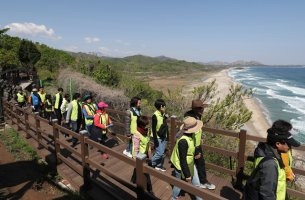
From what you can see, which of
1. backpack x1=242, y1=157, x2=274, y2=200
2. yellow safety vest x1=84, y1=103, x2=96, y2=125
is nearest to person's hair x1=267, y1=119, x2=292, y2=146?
backpack x1=242, y1=157, x2=274, y2=200

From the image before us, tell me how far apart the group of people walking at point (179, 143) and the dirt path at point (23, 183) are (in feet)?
6.11

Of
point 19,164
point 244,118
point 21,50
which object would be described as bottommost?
point 19,164

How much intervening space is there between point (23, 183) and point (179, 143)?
4.12 metres

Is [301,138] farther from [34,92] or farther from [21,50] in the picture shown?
[21,50]

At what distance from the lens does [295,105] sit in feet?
133

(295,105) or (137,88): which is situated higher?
(137,88)

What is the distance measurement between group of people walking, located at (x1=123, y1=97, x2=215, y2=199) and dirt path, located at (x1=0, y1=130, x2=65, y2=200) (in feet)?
6.11

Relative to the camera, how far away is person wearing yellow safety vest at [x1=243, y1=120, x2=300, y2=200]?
8.92 ft

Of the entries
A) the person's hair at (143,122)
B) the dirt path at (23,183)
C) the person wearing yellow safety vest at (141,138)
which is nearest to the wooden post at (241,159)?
the person wearing yellow safety vest at (141,138)

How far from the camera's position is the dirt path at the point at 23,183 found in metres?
5.66

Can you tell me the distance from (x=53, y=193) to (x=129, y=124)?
2124 millimetres

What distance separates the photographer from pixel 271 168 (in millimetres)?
2709

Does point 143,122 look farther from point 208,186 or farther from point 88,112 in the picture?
point 88,112

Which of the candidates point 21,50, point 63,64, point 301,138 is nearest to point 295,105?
point 301,138
